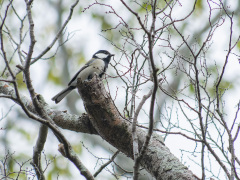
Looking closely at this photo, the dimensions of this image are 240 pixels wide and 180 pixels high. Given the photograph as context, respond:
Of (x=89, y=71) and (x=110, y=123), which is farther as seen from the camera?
(x=89, y=71)

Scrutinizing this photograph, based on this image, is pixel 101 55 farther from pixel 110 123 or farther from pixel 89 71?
pixel 110 123

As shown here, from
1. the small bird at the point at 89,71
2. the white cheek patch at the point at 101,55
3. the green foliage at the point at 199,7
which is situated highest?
the green foliage at the point at 199,7

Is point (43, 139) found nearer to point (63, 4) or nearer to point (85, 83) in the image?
point (85, 83)

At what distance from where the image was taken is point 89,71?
16.4 feet

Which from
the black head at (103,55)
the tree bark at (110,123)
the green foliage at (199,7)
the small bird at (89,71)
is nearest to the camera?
the tree bark at (110,123)

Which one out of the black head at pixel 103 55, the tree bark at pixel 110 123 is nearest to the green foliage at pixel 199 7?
the black head at pixel 103 55

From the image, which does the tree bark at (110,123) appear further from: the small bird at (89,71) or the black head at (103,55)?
the black head at (103,55)

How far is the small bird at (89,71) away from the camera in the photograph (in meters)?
4.84

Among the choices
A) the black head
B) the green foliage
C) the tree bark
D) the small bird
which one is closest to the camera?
the tree bark

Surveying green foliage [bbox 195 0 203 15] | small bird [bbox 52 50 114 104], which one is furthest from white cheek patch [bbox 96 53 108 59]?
green foliage [bbox 195 0 203 15]

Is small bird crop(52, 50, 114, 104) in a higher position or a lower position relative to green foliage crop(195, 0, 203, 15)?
lower

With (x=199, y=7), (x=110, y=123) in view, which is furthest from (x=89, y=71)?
(x=199, y=7)

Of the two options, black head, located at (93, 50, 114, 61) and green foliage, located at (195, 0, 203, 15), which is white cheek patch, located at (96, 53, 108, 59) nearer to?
black head, located at (93, 50, 114, 61)

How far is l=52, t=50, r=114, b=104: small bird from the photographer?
484cm
